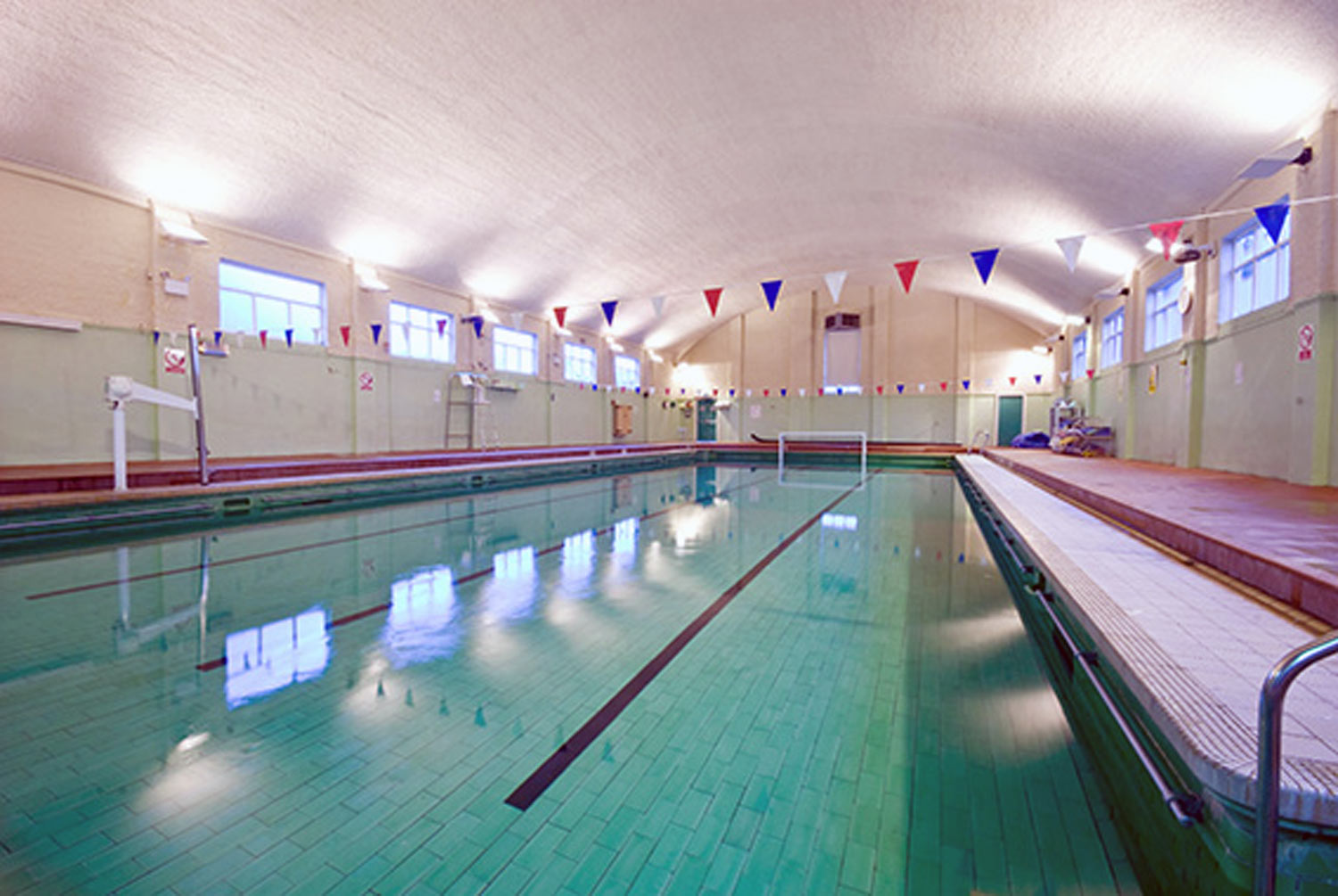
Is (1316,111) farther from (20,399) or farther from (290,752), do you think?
(20,399)

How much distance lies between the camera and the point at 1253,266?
5.66 m

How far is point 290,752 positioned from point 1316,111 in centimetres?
828

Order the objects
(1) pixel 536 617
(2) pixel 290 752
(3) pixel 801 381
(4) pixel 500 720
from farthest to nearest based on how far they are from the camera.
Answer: (3) pixel 801 381, (1) pixel 536 617, (4) pixel 500 720, (2) pixel 290 752

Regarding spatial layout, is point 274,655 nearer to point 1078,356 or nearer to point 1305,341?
point 1305,341

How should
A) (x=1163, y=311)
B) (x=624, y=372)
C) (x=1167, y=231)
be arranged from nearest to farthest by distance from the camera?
(x=1167, y=231), (x=1163, y=311), (x=624, y=372)

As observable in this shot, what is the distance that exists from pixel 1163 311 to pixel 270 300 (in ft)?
45.5

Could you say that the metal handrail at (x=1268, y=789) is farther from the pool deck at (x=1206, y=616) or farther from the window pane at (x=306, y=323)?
the window pane at (x=306, y=323)

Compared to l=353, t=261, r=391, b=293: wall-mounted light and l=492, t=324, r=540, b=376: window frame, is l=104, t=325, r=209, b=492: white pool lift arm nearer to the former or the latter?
l=353, t=261, r=391, b=293: wall-mounted light

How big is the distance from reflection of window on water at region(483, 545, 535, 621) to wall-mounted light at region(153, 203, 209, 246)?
714cm

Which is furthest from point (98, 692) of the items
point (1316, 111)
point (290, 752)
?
point (1316, 111)

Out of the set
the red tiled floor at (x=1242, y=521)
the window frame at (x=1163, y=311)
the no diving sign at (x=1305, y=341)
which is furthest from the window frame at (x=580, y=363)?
the no diving sign at (x=1305, y=341)

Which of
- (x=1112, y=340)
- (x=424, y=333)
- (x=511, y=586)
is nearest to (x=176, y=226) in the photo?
(x=424, y=333)

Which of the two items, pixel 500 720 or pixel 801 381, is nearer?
pixel 500 720

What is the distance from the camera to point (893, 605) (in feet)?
10.2
